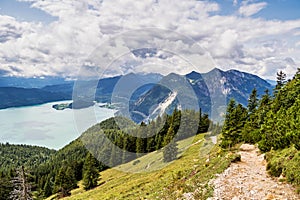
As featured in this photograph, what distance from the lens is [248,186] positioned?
1719cm

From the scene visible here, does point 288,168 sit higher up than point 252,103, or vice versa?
point 252,103

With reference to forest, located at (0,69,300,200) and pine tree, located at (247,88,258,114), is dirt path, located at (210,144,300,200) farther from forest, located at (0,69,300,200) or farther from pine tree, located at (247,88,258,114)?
pine tree, located at (247,88,258,114)

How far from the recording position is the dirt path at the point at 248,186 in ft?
50.6

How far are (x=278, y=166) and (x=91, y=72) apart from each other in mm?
14956

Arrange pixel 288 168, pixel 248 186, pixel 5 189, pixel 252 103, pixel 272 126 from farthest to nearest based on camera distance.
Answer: pixel 5 189
pixel 252 103
pixel 272 126
pixel 288 168
pixel 248 186

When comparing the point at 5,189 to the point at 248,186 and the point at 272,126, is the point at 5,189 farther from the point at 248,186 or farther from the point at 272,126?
the point at 248,186

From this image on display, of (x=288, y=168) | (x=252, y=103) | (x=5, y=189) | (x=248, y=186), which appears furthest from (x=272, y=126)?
(x=5, y=189)

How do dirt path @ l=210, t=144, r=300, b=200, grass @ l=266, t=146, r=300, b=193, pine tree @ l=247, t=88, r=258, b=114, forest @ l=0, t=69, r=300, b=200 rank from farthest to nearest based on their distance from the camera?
1. pine tree @ l=247, t=88, r=258, b=114
2. forest @ l=0, t=69, r=300, b=200
3. grass @ l=266, t=146, r=300, b=193
4. dirt path @ l=210, t=144, r=300, b=200

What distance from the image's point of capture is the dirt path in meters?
15.4

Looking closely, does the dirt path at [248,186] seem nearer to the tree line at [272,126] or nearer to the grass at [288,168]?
the grass at [288,168]

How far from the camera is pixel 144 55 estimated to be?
20266mm

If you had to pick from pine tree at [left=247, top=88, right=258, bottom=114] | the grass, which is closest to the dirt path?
the grass

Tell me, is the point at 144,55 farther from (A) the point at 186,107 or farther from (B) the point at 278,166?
(B) the point at 278,166

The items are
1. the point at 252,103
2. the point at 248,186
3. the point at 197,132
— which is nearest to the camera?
the point at 248,186
